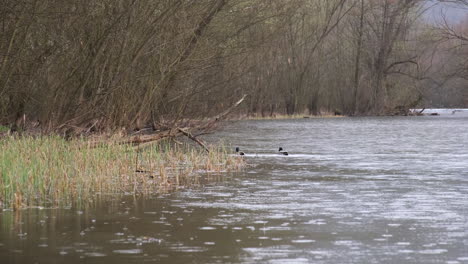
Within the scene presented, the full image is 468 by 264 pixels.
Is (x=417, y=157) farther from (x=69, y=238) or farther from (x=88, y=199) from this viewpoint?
(x=69, y=238)

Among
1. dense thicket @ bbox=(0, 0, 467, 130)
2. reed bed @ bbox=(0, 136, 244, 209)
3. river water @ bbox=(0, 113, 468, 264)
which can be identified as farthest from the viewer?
dense thicket @ bbox=(0, 0, 467, 130)

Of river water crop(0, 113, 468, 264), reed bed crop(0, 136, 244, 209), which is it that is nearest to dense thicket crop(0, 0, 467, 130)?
reed bed crop(0, 136, 244, 209)

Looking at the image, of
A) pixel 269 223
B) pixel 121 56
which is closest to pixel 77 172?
pixel 269 223

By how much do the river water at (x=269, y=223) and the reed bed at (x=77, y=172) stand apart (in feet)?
2.06

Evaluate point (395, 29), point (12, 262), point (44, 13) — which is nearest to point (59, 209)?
point (12, 262)

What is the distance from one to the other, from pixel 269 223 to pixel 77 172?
4.86 m

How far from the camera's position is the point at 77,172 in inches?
553

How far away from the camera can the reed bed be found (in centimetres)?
1216

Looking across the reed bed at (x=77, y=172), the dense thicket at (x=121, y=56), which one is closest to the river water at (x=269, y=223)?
the reed bed at (x=77, y=172)

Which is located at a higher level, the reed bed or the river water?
the reed bed

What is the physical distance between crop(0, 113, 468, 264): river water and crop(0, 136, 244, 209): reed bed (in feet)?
2.06

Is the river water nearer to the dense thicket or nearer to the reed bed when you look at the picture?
the reed bed

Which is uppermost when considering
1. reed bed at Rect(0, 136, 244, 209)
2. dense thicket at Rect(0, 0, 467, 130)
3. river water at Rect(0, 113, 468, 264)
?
dense thicket at Rect(0, 0, 467, 130)

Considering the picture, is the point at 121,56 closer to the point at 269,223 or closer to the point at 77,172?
the point at 77,172
